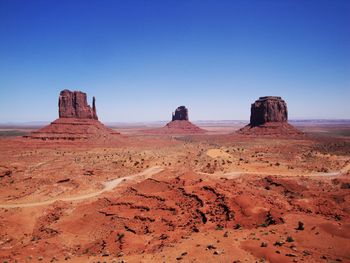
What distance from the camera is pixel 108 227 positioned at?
25984 mm

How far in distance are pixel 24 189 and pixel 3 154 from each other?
3661 cm

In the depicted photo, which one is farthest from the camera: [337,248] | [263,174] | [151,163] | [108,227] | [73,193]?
[151,163]

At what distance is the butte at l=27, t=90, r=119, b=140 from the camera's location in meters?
89.5

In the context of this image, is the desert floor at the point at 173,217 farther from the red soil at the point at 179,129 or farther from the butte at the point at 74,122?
the red soil at the point at 179,129

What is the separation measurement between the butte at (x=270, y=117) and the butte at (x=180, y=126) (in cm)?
4441

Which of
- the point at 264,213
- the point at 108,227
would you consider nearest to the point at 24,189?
the point at 108,227

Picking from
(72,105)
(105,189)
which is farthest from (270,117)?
(105,189)

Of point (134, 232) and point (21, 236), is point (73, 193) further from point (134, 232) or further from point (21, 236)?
point (134, 232)

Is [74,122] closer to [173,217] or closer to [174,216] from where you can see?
[174,216]

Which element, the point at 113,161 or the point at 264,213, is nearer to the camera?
the point at 264,213

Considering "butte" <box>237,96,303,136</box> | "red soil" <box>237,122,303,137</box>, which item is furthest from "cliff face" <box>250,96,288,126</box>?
"red soil" <box>237,122,303,137</box>

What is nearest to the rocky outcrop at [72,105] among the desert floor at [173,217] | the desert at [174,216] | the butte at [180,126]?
the desert at [174,216]

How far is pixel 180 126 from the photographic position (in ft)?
542

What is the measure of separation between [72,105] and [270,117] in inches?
3079
